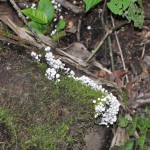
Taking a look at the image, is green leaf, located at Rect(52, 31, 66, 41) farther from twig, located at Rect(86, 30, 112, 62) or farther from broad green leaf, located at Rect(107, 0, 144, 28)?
broad green leaf, located at Rect(107, 0, 144, 28)

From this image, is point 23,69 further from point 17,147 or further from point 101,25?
point 101,25

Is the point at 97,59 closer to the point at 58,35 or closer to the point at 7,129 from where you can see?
the point at 58,35

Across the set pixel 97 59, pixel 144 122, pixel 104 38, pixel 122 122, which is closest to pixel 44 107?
pixel 122 122

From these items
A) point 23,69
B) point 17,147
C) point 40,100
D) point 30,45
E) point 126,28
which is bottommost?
point 17,147

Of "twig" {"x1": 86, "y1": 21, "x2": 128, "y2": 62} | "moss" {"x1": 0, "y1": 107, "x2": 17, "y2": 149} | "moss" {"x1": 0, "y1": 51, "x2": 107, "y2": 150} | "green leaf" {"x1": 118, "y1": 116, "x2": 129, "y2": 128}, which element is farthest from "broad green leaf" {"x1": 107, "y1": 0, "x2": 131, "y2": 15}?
"moss" {"x1": 0, "y1": 107, "x2": 17, "y2": 149}

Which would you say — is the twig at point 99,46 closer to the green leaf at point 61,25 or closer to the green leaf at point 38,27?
the green leaf at point 61,25

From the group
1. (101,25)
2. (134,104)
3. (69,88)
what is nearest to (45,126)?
(69,88)
